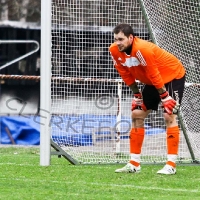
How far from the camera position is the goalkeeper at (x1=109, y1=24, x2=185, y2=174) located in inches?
321

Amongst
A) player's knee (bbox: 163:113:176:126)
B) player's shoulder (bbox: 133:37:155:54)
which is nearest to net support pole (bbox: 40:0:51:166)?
player's shoulder (bbox: 133:37:155:54)

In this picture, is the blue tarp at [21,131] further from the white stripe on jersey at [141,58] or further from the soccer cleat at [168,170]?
the white stripe on jersey at [141,58]

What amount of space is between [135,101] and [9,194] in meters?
2.46

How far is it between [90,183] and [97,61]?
3375 millimetres

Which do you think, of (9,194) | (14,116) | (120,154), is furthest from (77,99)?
(14,116)

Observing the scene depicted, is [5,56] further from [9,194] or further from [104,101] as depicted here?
[9,194]

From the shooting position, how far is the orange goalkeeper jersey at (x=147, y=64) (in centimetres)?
813

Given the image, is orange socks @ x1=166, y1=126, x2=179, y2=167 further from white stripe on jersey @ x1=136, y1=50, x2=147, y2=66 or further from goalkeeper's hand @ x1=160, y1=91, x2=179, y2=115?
white stripe on jersey @ x1=136, y1=50, x2=147, y2=66

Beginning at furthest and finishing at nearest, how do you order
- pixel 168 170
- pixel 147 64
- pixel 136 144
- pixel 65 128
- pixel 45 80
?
pixel 65 128 → pixel 45 80 → pixel 136 144 → pixel 168 170 → pixel 147 64

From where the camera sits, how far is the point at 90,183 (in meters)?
7.51

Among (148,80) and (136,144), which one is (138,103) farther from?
(136,144)

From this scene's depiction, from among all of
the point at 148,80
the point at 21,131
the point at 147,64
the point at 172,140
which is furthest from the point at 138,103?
the point at 21,131

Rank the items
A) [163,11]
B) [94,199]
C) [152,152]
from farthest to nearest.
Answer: [152,152]
[163,11]
[94,199]

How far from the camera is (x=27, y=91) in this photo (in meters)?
16.8
